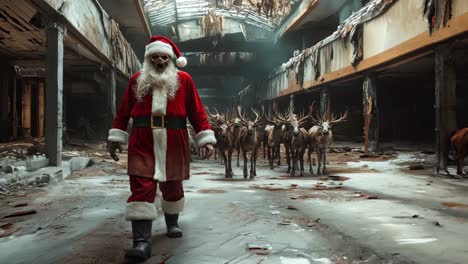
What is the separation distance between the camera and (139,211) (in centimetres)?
378

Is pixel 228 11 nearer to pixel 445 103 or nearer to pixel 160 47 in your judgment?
pixel 445 103

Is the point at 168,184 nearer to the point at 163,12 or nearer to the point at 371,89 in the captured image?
the point at 371,89

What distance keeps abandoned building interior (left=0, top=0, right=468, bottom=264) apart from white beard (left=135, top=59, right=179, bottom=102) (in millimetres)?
118

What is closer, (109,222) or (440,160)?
(109,222)

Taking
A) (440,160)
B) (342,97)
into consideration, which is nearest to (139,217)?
(440,160)

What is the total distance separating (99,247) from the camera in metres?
3.82

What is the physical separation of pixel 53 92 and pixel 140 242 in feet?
21.7

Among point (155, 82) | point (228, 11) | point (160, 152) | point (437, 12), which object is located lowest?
point (160, 152)

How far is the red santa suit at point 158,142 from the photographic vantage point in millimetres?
3922

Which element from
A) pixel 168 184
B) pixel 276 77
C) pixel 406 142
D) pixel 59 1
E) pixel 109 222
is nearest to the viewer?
pixel 168 184

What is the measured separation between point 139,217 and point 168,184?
603 millimetres

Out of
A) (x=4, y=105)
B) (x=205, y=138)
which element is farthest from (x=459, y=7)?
(x=4, y=105)

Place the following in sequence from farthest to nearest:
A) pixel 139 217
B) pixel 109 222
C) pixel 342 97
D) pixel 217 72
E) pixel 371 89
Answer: pixel 217 72, pixel 342 97, pixel 371 89, pixel 109 222, pixel 139 217

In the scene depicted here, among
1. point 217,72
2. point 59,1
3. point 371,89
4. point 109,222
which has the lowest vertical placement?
point 109,222
